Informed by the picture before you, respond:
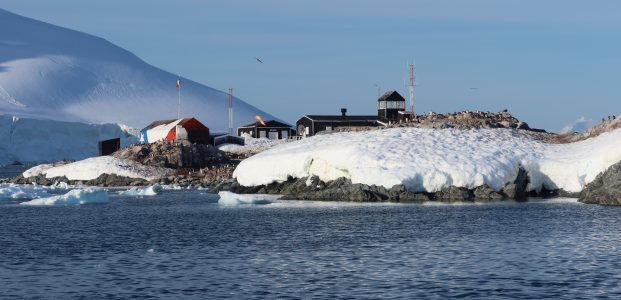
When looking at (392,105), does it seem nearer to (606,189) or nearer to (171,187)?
(171,187)

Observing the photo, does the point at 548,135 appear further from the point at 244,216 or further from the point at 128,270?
the point at 128,270

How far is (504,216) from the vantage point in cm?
4553

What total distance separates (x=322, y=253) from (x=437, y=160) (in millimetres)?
25020

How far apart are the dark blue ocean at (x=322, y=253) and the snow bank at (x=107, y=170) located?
37865mm

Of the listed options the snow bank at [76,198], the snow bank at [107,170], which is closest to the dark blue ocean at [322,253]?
the snow bank at [76,198]

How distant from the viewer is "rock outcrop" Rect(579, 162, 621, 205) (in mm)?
51594

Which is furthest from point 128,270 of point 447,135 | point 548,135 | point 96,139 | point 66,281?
point 96,139

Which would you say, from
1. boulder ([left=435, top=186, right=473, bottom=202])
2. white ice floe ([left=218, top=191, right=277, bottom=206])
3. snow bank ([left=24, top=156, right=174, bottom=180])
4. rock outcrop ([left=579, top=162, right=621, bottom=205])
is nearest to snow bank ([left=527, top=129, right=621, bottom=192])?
rock outcrop ([left=579, top=162, right=621, bottom=205])

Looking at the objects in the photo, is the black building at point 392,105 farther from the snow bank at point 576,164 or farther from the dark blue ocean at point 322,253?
the dark blue ocean at point 322,253

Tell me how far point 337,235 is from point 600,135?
32.1 m

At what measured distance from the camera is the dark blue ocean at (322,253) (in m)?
26.5

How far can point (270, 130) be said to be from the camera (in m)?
143

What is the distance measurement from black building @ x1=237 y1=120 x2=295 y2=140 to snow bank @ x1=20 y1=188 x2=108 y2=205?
7844cm

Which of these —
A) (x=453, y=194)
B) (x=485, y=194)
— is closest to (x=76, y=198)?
(x=453, y=194)
